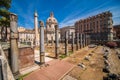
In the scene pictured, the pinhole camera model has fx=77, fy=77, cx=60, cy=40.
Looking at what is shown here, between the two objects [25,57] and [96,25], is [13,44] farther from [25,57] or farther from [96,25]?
[96,25]

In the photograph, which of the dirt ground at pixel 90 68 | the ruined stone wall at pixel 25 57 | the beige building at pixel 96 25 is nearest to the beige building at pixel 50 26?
the beige building at pixel 96 25

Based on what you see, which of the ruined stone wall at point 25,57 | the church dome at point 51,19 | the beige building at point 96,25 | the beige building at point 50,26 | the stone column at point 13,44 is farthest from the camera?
the church dome at point 51,19

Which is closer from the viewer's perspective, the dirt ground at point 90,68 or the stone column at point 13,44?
the stone column at point 13,44

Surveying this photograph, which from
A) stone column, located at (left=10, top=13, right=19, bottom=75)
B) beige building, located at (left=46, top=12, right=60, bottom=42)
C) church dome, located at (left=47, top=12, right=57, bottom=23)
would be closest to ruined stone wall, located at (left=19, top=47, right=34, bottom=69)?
stone column, located at (left=10, top=13, right=19, bottom=75)

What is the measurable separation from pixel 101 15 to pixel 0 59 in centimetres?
5867

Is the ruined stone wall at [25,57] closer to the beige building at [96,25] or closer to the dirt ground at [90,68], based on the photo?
the dirt ground at [90,68]

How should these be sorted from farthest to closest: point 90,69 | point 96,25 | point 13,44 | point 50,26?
point 50,26, point 96,25, point 90,69, point 13,44

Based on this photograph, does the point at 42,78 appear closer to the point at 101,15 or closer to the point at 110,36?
the point at 110,36

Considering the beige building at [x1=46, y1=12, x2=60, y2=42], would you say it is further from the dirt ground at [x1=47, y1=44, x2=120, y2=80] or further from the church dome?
the dirt ground at [x1=47, y1=44, x2=120, y2=80]

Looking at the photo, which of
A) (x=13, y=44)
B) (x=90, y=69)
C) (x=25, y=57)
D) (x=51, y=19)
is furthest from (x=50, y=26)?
(x=13, y=44)

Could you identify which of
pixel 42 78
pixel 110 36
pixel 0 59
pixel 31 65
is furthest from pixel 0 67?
pixel 110 36

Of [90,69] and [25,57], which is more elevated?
[25,57]

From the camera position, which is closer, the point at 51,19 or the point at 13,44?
the point at 13,44

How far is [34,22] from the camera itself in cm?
3384
